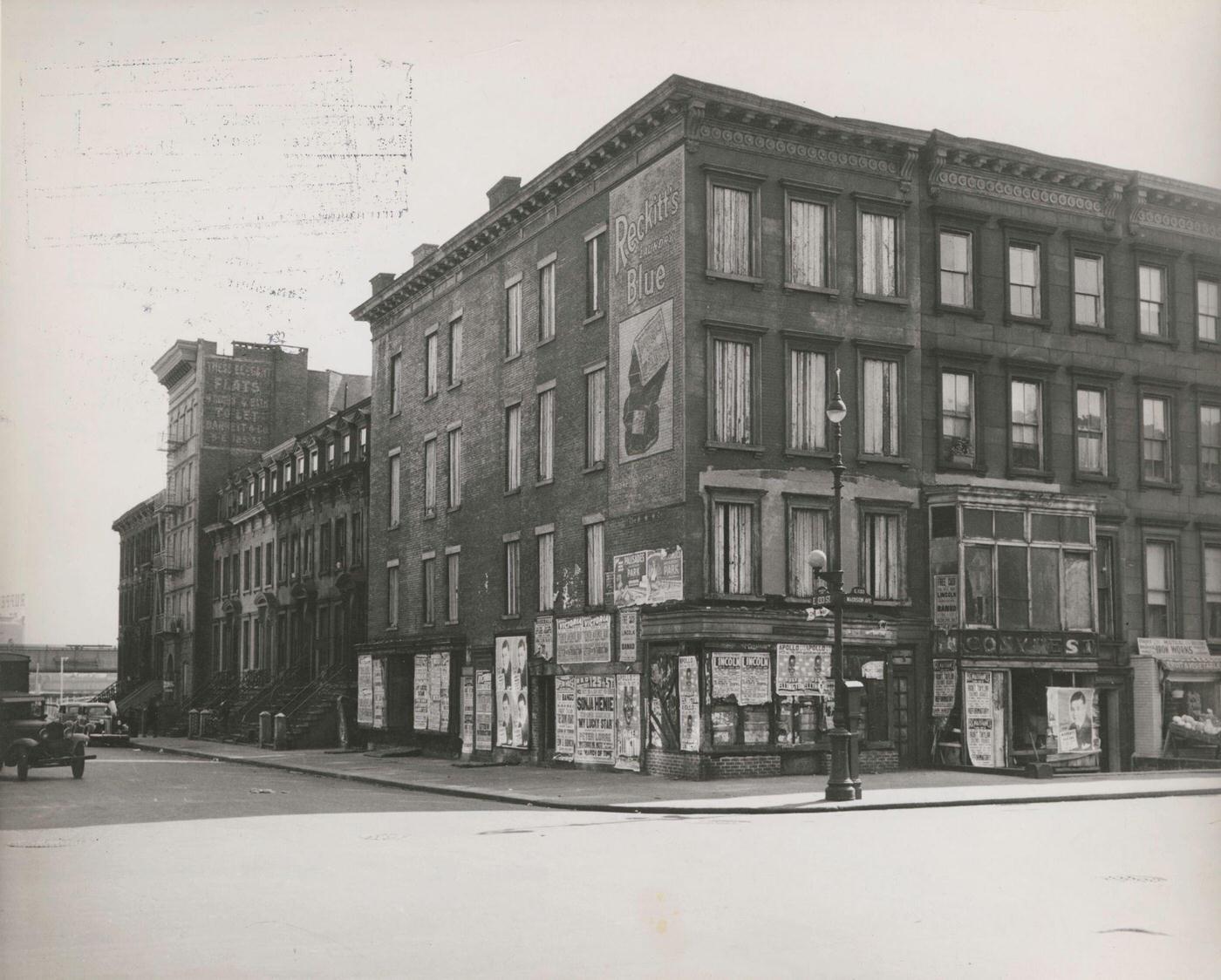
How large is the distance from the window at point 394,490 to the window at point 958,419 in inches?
761

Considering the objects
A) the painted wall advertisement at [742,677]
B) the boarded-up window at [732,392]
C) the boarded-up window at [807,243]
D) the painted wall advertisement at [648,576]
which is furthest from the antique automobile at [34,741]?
the boarded-up window at [807,243]

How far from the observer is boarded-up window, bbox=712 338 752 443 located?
29.0 meters

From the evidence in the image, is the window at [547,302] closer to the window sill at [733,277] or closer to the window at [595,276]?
the window at [595,276]

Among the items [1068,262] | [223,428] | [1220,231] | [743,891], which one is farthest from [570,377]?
[223,428]

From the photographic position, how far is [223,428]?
226 feet

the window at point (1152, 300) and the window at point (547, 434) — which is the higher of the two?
the window at point (1152, 300)

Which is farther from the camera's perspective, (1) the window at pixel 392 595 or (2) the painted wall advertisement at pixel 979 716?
(1) the window at pixel 392 595

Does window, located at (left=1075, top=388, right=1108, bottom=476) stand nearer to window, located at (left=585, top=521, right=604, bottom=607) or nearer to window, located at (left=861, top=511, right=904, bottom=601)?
window, located at (left=861, top=511, right=904, bottom=601)

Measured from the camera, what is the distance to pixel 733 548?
94.6ft

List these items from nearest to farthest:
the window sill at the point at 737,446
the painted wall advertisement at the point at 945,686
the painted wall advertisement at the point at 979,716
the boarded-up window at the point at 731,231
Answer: the window sill at the point at 737,446
the boarded-up window at the point at 731,231
the painted wall advertisement at the point at 979,716
the painted wall advertisement at the point at 945,686

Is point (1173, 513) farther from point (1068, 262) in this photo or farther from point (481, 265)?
point (481, 265)

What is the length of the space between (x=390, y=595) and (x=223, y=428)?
27.6 metres

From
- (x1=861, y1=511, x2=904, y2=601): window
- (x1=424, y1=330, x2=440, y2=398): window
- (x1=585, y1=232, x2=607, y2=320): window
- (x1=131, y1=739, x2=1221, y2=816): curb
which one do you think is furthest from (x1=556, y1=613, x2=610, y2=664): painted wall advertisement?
(x1=424, y1=330, x2=440, y2=398): window

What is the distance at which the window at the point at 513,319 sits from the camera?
37.3 m
